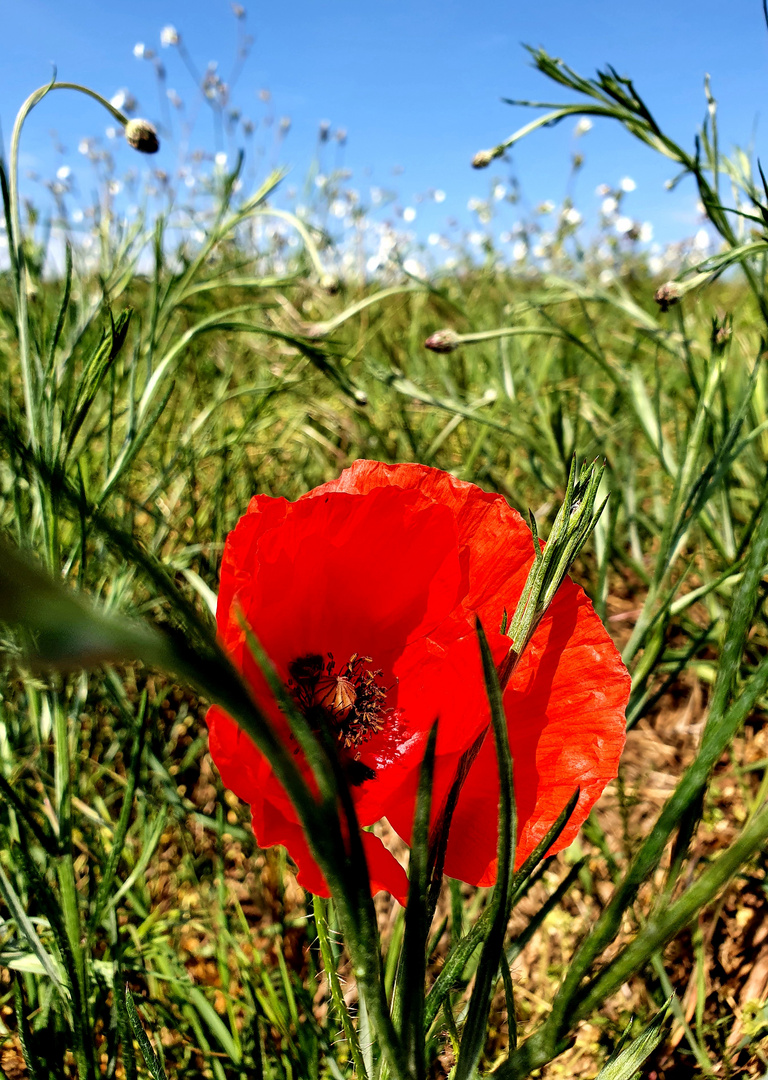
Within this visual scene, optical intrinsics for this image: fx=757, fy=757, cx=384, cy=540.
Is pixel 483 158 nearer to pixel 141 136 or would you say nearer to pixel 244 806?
pixel 141 136

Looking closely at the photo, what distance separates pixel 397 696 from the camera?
0.74 meters

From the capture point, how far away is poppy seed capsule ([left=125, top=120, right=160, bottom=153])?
3.38 feet

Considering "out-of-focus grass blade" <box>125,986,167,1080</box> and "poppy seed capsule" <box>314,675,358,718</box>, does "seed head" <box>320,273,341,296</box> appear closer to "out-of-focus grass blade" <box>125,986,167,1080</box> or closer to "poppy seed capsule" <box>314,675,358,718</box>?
"poppy seed capsule" <box>314,675,358,718</box>

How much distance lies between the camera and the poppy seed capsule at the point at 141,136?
1.03 m

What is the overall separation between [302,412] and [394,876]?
1.37m

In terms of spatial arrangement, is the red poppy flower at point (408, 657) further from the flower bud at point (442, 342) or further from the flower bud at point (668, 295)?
the flower bud at point (442, 342)

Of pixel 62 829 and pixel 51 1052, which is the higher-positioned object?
pixel 62 829

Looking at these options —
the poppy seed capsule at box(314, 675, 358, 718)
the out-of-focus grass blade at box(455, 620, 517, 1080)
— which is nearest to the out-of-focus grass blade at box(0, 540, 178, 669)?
the out-of-focus grass blade at box(455, 620, 517, 1080)

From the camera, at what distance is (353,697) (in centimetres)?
68

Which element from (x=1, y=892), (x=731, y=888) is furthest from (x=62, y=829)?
(x=731, y=888)

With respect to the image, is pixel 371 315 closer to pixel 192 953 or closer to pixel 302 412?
pixel 302 412

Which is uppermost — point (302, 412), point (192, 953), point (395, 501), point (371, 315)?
point (371, 315)

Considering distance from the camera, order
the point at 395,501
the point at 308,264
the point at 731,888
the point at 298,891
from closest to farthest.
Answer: the point at 395,501 < the point at 731,888 < the point at 298,891 < the point at 308,264

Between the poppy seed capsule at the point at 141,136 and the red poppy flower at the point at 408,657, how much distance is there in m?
0.66
